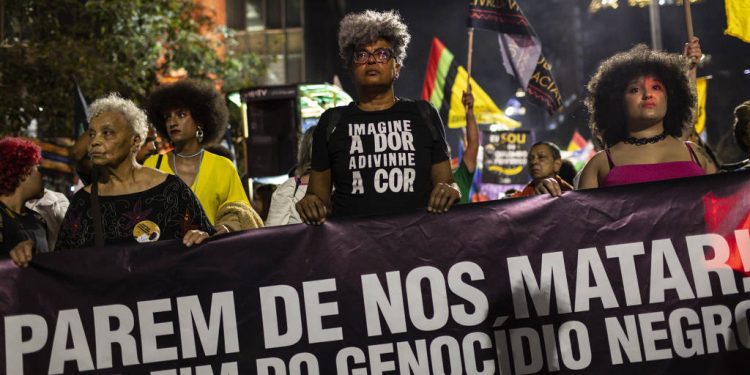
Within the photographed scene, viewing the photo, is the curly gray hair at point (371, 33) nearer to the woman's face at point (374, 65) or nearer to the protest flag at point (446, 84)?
the woman's face at point (374, 65)

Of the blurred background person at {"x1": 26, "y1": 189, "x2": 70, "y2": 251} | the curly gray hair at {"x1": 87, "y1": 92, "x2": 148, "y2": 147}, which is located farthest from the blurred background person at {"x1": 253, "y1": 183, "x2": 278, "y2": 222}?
the curly gray hair at {"x1": 87, "y1": 92, "x2": 148, "y2": 147}

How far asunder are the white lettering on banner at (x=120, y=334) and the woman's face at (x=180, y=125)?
182 centimetres

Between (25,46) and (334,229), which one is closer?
(334,229)

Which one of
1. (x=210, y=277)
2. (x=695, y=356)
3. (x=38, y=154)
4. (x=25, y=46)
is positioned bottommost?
(x=695, y=356)

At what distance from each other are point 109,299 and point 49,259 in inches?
13.3

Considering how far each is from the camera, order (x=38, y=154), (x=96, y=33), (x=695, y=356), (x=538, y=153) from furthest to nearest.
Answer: (x=96, y=33) → (x=538, y=153) → (x=38, y=154) → (x=695, y=356)

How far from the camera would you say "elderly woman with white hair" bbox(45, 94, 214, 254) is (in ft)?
15.2

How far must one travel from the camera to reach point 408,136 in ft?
14.9

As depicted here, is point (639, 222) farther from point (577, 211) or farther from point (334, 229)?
point (334, 229)

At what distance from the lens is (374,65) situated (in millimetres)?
4691

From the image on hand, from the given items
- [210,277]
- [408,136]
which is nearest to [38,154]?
[210,277]

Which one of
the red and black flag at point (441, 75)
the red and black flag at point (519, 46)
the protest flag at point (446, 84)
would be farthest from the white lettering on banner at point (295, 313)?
→ the red and black flag at point (441, 75)

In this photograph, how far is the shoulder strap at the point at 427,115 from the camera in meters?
4.58

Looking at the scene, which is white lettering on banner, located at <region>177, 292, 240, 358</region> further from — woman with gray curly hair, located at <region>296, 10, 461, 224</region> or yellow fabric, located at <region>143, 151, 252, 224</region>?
yellow fabric, located at <region>143, 151, 252, 224</region>
